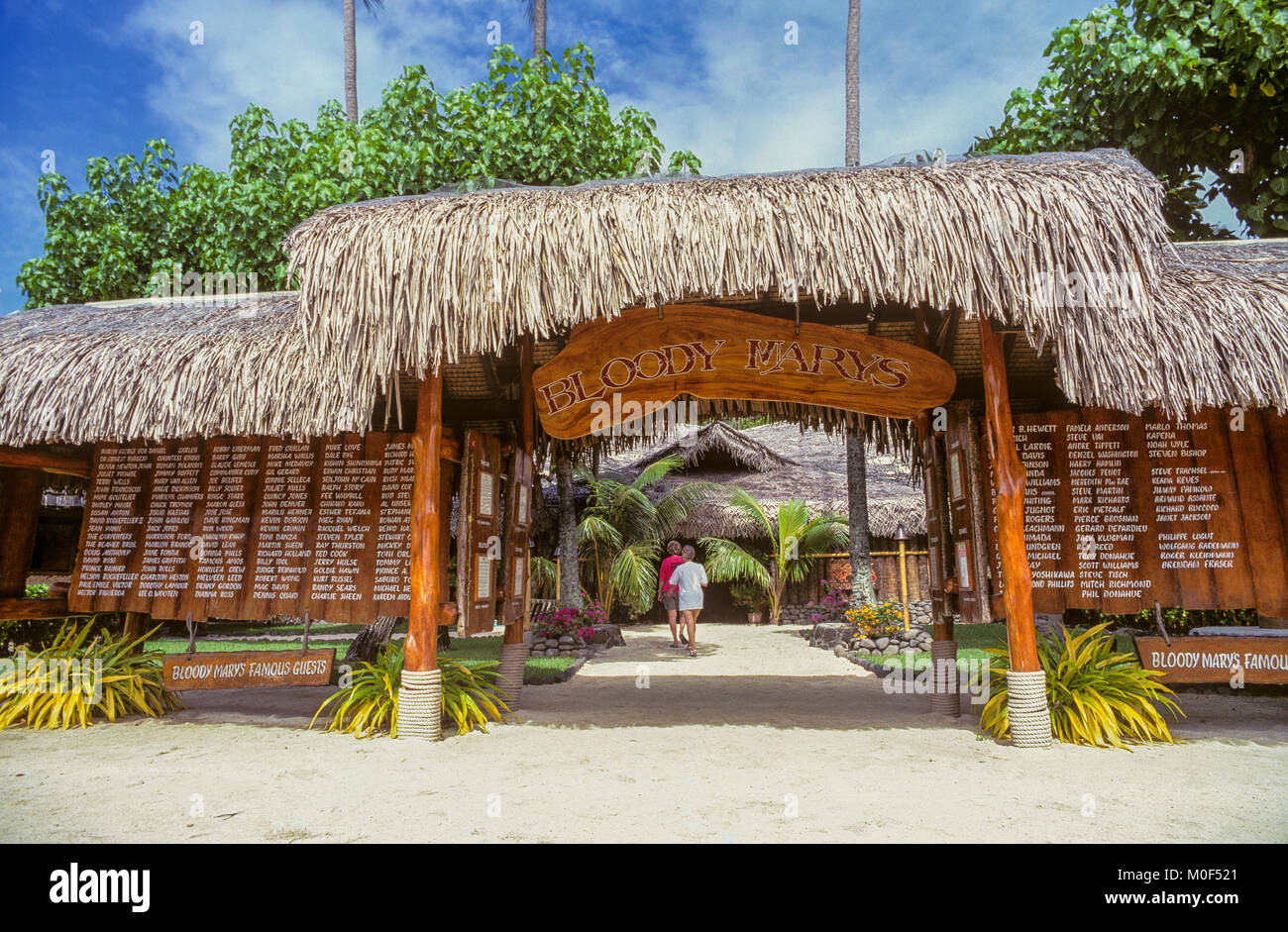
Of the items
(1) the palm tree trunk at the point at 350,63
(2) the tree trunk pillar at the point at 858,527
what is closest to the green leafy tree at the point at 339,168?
(1) the palm tree trunk at the point at 350,63

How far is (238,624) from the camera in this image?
15.6 m

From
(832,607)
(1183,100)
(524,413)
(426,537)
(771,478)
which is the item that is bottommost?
(832,607)

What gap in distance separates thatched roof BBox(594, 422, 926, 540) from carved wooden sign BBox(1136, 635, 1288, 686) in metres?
10.8

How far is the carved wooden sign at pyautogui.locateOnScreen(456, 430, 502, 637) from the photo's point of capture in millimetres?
5543

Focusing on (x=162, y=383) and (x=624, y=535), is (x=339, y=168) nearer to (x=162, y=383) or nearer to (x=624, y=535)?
(x=162, y=383)

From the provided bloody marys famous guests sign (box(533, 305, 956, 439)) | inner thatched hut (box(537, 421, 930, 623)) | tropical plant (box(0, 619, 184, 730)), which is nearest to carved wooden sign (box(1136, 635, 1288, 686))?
bloody marys famous guests sign (box(533, 305, 956, 439))

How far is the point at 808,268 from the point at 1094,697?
3260 mm

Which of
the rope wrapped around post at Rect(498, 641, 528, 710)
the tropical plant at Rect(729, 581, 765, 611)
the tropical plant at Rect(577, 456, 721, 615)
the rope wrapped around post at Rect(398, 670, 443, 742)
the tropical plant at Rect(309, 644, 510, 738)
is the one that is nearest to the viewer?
the rope wrapped around post at Rect(398, 670, 443, 742)

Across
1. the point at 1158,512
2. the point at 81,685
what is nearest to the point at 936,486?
the point at 1158,512

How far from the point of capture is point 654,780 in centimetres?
393

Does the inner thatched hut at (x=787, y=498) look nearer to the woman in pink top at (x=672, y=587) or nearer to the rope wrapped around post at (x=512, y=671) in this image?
the woman in pink top at (x=672, y=587)

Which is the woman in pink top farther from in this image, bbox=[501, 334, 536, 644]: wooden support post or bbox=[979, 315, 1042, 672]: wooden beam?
bbox=[979, 315, 1042, 672]: wooden beam

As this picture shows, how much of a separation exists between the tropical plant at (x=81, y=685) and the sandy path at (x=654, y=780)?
0.85 ft

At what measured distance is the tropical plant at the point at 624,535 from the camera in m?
14.4
